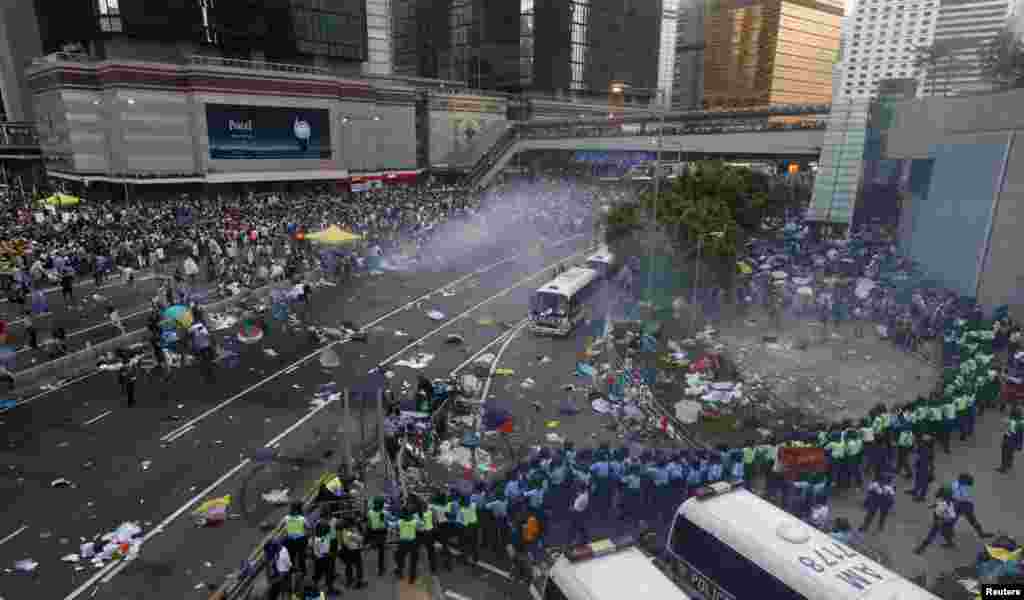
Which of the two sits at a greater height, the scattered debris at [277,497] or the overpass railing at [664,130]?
the overpass railing at [664,130]

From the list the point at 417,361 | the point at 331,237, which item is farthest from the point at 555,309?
the point at 331,237

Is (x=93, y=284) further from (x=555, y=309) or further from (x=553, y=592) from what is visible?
(x=553, y=592)

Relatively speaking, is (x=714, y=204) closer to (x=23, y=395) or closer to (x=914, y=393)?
(x=914, y=393)

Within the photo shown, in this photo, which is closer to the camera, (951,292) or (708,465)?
(708,465)

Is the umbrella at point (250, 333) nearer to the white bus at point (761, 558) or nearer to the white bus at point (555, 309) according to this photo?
the white bus at point (555, 309)

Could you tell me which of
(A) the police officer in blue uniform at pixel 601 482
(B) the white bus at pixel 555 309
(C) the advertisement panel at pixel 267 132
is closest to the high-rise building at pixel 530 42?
(C) the advertisement panel at pixel 267 132

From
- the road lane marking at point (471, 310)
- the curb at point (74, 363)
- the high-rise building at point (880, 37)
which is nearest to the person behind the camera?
the curb at point (74, 363)

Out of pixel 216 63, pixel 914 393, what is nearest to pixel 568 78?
pixel 216 63
